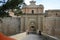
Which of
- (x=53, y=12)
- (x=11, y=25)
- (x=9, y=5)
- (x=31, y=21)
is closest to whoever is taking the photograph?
(x=9, y=5)

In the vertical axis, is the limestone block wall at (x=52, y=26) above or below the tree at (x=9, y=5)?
below

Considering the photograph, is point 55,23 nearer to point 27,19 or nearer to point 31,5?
point 27,19

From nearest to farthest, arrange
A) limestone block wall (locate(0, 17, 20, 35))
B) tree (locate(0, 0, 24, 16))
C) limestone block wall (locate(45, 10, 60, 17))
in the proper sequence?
1. tree (locate(0, 0, 24, 16))
2. limestone block wall (locate(0, 17, 20, 35))
3. limestone block wall (locate(45, 10, 60, 17))

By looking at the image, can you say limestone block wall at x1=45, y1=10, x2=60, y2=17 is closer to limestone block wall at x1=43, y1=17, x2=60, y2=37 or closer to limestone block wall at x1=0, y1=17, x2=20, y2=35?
limestone block wall at x1=43, y1=17, x2=60, y2=37

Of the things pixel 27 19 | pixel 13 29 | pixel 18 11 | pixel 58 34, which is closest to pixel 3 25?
pixel 13 29

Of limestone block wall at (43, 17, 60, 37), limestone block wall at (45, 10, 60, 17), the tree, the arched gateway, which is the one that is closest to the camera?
the tree

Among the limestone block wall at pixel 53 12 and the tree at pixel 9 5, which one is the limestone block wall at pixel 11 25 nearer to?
the limestone block wall at pixel 53 12

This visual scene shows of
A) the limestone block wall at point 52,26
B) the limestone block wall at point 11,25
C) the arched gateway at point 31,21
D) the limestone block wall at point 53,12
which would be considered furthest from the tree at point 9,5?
the limestone block wall at point 53,12

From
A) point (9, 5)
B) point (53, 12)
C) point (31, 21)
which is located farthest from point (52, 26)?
point (9, 5)

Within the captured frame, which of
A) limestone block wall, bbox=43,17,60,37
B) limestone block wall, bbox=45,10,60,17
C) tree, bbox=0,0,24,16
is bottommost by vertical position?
limestone block wall, bbox=43,17,60,37

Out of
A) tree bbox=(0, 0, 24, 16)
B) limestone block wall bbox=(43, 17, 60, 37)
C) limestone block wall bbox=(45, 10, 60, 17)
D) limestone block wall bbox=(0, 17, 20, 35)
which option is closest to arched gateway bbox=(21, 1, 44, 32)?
limestone block wall bbox=(0, 17, 20, 35)

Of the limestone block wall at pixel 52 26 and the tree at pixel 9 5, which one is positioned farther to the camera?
the limestone block wall at pixel 52 26

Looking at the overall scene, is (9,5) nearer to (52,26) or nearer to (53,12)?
(52,26)

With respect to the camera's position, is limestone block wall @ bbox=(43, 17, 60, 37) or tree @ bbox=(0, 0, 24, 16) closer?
tree @ bbox=(0, 0, 24, 16)
